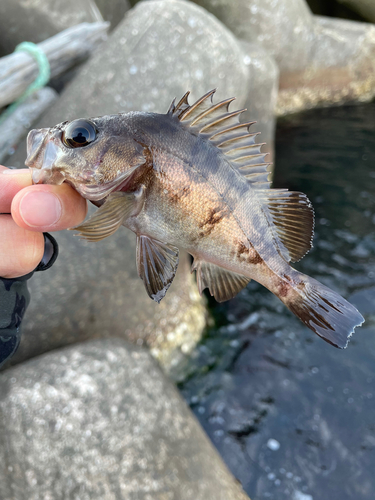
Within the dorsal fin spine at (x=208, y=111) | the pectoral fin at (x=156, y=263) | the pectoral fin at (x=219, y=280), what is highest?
the dorsal fin spine at (x=208, y=111)

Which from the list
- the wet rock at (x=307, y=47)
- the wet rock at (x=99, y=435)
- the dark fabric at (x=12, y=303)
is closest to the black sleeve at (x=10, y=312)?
the dark fabric at (x=12, y=303)

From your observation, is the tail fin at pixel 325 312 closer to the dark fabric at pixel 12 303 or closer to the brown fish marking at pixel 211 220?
the brown fish marking at pixel 211 220

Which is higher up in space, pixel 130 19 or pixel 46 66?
pixel 130 19

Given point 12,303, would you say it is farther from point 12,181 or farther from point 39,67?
point 39,67

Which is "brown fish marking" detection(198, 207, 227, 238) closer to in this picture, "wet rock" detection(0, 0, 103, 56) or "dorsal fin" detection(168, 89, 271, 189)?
"dorsal fin" detection(168, 89, 271, 189)

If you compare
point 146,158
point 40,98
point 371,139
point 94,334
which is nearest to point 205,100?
point 146,158

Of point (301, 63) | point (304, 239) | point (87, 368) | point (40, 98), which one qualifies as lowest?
point (87, 368)

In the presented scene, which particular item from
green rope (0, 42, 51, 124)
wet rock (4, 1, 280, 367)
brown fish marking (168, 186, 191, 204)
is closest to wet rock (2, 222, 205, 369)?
wet rock (4, 1, 280, 367)

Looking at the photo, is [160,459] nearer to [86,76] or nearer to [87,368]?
[87,368]
